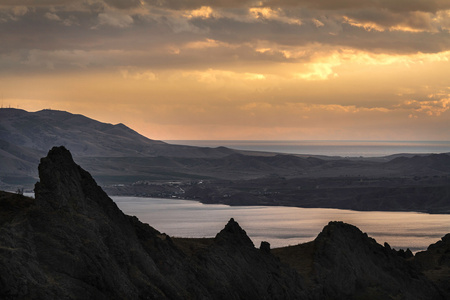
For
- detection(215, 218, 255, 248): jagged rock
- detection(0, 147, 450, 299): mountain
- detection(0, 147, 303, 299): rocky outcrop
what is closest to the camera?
detection(0, 147, 303, 299): rocky outcrop

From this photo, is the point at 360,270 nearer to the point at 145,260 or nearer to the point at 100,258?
the point at 145,260

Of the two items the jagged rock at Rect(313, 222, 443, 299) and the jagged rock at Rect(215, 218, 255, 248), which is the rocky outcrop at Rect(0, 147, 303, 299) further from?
the jagged rock at Rect(313, 222, 443, 299)

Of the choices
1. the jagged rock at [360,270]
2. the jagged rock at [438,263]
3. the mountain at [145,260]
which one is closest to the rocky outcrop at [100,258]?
the mountain at [145,260]

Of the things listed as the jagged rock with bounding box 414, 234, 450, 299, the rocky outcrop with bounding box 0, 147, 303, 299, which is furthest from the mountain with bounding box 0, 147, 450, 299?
the jagged rock with bounding box 414, 234, 450, 299

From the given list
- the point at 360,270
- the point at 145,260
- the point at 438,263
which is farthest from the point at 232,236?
the point at 438,263

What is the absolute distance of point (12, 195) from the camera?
54.1m

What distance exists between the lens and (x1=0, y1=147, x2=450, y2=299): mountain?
45.9 m

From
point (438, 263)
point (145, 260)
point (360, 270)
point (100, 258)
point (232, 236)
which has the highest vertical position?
point (100, 258)

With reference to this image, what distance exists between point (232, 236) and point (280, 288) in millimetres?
6643

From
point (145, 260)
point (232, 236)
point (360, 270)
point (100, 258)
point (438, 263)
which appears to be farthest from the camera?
point (438, 263)

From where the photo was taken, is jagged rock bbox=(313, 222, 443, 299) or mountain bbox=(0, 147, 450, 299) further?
jagged rock bbox=(313, 222, 443, 299)

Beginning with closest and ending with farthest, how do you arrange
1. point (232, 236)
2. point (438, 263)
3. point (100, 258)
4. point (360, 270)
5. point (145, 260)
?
point (100, 258)
point (145, 260)
point (232, 236)
point (360, 270)
point (438, 263)

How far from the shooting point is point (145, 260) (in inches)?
2216

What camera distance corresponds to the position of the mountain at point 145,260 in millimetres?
45875
